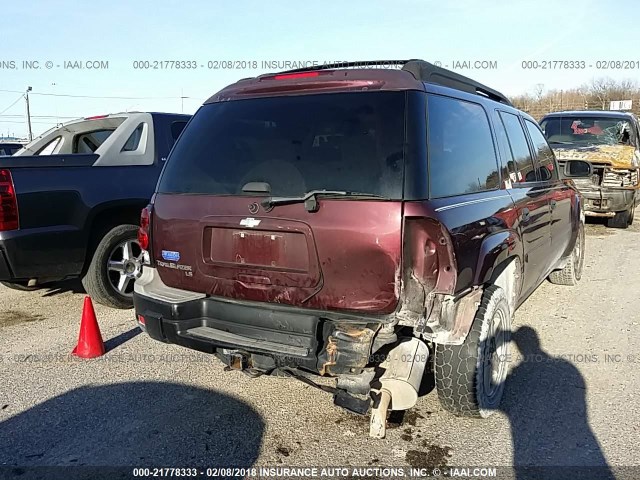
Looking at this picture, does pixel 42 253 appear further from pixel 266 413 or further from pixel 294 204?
pixel 294 204

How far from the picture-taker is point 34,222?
15.2 feet

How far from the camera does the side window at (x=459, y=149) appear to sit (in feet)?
9.18

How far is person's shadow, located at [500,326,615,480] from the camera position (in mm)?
2795

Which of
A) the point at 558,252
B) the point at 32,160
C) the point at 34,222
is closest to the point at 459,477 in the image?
the point at 558,252

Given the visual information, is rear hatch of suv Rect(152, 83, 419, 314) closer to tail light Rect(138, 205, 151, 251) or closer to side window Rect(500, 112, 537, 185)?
tail light Rect(138, 205, 151, 251)

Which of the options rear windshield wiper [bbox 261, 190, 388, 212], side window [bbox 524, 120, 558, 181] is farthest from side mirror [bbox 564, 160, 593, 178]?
rear windshield wiper [bbox 261, 190, 388, 212]

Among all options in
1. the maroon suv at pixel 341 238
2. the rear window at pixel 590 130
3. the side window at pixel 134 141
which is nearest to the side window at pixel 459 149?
the maroon suv at pixel 341 238

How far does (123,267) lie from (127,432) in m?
2.64

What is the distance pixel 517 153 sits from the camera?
418cm

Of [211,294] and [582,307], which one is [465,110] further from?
[582,307]

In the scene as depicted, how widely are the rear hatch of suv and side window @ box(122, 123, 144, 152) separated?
2852 millimetres

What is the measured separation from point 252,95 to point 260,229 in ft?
2.89

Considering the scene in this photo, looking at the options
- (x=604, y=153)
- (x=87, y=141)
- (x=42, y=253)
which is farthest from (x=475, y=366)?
(x=604, y=153)

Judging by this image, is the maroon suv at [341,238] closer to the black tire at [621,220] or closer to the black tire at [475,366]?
the black tire at [475,366]
